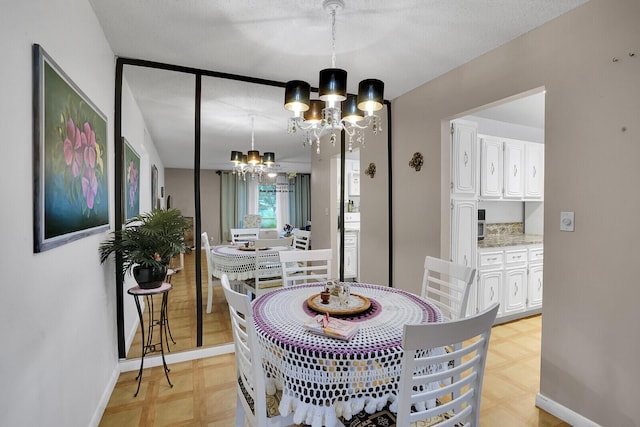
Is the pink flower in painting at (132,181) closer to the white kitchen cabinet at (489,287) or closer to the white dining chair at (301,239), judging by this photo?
the white dining chair at (301,239)

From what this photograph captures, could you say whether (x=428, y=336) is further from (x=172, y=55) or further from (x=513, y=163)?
(x=513, y=163)

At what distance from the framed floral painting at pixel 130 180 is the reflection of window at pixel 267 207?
3711mm

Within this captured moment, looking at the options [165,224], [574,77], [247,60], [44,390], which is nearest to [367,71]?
[247,60]

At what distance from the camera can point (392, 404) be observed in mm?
1244

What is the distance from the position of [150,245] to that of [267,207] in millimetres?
4878

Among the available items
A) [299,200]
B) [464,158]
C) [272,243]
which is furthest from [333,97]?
[299,200]

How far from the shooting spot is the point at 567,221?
73.5 inches

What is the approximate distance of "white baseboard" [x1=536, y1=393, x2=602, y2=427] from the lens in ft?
5.76

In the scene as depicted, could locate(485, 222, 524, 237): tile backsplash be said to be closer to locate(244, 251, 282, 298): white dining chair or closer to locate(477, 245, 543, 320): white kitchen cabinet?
locate(477, 245, 543, 320): white kitchen cabinet

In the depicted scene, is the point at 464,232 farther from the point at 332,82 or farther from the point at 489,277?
the point at 332,82

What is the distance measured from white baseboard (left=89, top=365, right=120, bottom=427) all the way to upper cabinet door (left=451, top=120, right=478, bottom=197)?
306 cm

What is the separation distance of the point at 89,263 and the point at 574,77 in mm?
2960

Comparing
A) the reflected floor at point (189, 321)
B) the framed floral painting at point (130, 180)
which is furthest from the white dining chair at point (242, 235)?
the framed floral painting at point (130, 180)

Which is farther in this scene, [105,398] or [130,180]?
[130,180]
